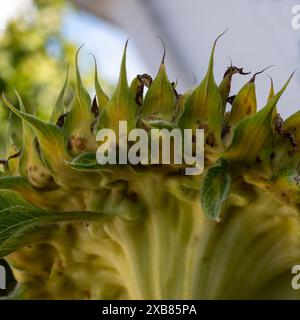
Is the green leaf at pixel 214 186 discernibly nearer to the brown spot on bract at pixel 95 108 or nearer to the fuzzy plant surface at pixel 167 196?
the fuzzy plant surface at pixel 167 196

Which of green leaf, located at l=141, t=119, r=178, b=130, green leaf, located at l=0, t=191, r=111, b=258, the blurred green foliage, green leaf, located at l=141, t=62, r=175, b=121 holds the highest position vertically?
the blurred green foliage

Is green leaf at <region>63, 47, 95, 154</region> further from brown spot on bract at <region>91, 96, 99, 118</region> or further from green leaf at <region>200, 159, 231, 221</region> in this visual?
green leaf at <region>200, 159, 231, 221</region>

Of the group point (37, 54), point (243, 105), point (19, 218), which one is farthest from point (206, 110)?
point (37, 54)

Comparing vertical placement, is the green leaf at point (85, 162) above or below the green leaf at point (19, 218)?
above

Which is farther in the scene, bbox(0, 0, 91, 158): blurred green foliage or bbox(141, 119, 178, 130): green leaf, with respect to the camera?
bbox(0, 0, 91, 158): blurred green foliage

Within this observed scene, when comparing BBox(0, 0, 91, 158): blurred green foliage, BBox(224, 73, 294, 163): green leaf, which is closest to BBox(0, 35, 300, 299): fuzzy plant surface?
BBox(224, 73, 294, 163): green leaf

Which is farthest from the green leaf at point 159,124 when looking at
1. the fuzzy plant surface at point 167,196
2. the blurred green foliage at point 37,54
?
the blurred green foliage at point 37,54

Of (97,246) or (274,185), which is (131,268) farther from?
(274,185)
